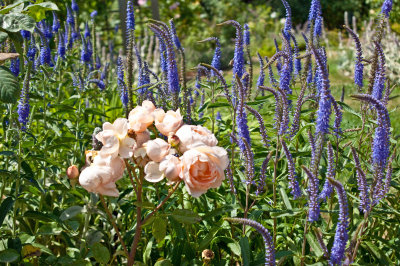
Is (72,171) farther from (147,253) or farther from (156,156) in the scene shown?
(147,253)

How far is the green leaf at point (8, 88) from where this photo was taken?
138cm

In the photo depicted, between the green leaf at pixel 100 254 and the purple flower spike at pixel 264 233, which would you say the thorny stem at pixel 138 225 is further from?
the purple flower spike at pixel 264 233

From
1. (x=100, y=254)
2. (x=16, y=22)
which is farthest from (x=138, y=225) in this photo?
(x=16, y=22)

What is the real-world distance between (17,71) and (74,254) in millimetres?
1164

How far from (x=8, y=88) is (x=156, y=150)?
48 centimetres

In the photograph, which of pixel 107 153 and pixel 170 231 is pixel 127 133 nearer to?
pixel 107 153

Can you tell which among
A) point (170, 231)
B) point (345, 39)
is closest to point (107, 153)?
point (170, 231)

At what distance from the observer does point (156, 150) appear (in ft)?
4.91

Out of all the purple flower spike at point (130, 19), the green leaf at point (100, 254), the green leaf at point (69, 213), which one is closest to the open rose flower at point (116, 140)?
the green leaf at point (100, 254)

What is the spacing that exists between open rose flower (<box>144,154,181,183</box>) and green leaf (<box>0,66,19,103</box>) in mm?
460

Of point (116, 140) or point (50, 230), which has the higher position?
point (116, 140)

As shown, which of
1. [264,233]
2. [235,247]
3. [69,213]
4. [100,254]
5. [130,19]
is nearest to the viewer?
[264,233]

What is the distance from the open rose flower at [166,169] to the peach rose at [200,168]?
1.3 inches

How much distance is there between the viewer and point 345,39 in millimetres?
12547
